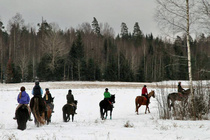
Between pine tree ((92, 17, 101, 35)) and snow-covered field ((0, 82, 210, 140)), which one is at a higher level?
pine tree ((92, 17, 101, 35))

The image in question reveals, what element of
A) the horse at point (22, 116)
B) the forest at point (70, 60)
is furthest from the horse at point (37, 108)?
the forest at point (70, 60)

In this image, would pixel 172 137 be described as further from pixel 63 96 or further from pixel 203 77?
Result: pixel 63 96

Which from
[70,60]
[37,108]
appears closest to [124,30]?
[70,60]

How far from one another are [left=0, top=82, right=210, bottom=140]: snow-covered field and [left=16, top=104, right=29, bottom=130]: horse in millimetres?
377

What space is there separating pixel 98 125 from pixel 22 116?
11.6 feet

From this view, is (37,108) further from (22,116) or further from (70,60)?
(70,60)

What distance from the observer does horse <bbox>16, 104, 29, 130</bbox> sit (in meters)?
9.50

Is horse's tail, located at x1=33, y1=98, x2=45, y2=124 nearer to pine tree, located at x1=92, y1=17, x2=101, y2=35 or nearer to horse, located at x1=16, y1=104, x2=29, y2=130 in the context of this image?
horse, located at x1=16, y1=104, x2=29, y2=130

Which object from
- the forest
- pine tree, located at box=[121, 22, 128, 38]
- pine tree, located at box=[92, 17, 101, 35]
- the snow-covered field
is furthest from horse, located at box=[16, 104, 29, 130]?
pine tree, located at box=[121, 22, 128, 38]

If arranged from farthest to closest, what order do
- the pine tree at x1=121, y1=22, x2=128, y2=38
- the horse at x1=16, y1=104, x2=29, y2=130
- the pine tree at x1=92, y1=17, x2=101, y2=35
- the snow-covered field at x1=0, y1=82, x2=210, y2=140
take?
the pine tree at x1=121, y1=22, x2=128, y2=38 < the pine tree at x1=92, y1=17, x2=101, y2=35 < the horse at x1=16, y1=104, x2=29, y2=130 < the snow-covered field at x1=0, y1=82, x2=210, y2=140

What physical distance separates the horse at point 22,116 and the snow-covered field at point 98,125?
0.38 m

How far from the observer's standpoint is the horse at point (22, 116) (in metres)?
9.50

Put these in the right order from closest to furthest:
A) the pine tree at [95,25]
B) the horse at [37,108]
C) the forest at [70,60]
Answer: the horse at [37,108] → the forest at [70,60] → the pine tree at [95,25]

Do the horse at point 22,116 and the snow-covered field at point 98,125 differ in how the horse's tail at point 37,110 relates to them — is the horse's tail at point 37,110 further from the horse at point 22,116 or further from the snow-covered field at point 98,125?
the horse at point 22,116
